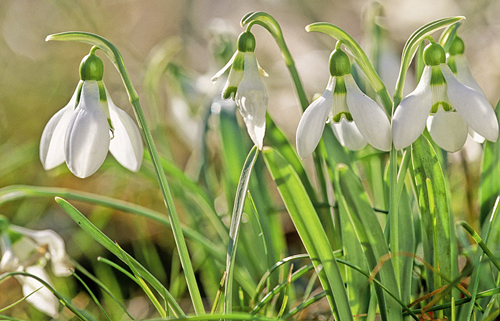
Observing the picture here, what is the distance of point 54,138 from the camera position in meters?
0.64

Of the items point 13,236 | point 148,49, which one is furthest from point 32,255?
point 148,49

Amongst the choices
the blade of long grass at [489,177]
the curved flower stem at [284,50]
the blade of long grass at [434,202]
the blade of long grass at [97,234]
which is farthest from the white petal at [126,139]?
the blade of long grass at [489,177]

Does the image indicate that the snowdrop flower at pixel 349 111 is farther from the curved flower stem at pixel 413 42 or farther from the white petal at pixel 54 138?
the white petal at pixel 54 138

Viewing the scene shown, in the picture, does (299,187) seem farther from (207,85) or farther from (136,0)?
Result: (136,0)

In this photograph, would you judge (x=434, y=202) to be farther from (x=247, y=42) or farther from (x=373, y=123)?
(x=247, y=42)

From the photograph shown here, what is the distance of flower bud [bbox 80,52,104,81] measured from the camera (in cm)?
60

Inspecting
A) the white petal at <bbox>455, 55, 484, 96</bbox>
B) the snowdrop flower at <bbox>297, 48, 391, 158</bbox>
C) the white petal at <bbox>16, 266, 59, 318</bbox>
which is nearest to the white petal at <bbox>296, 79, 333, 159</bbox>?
the snowdrop flower at <bbox>297, 48, 391, 158</bbox>

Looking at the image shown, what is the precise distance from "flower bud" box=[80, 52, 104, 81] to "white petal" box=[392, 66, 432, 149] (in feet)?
1.33

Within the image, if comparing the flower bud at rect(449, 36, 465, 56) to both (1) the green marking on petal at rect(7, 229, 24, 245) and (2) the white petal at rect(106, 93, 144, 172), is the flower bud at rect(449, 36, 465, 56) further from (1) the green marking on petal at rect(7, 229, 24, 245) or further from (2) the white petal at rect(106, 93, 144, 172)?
(1) the green marking on petal at rect(7, 229, 24, 245)

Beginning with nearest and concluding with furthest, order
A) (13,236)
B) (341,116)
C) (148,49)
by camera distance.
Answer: (341,116), (13,236), (148,49)

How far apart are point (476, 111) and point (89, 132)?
491 millimetres

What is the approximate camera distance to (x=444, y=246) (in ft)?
2.27

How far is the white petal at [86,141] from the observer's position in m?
0.56

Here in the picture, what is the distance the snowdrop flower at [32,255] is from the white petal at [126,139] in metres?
0.31
